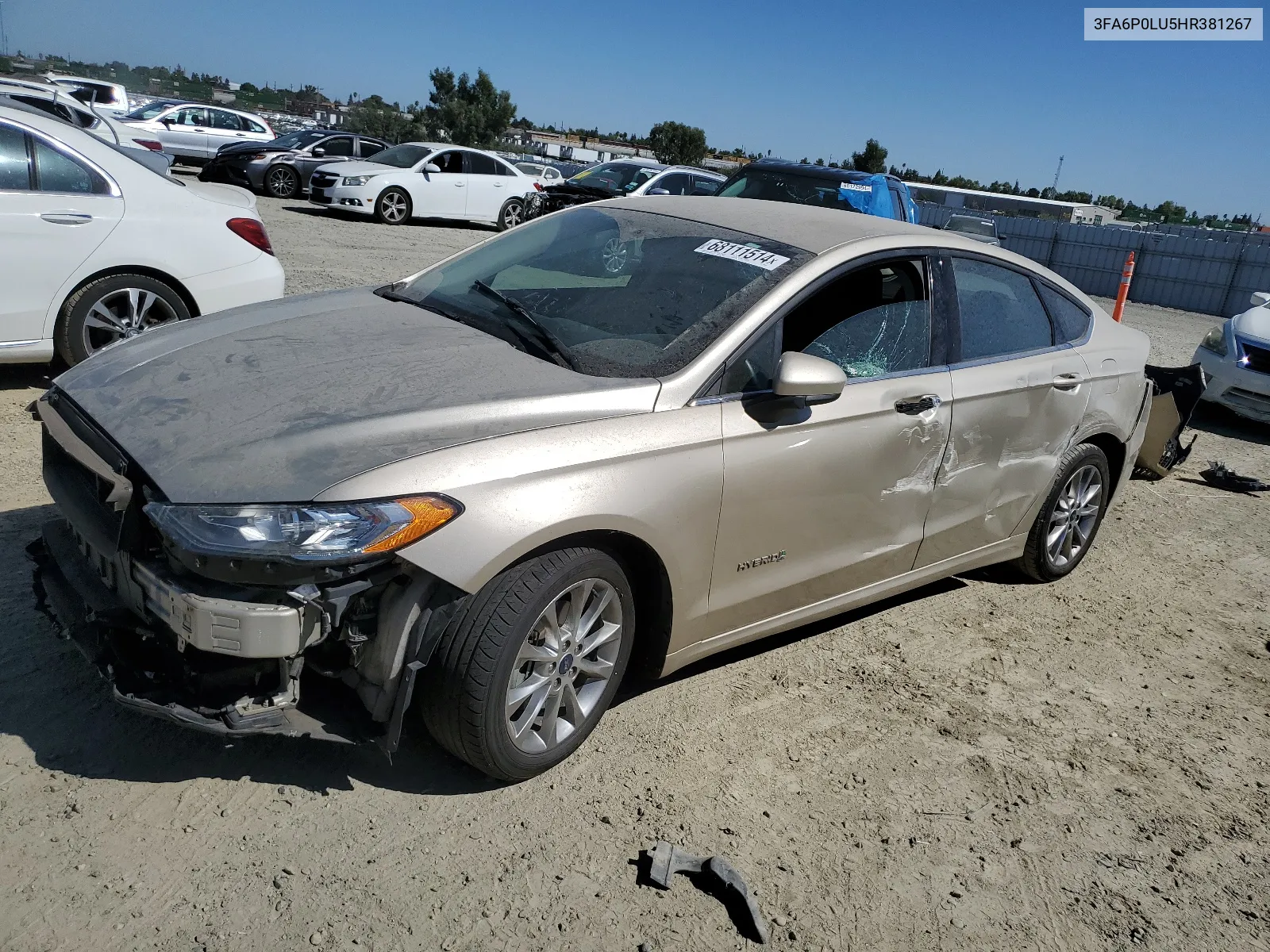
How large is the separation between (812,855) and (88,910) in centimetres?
196

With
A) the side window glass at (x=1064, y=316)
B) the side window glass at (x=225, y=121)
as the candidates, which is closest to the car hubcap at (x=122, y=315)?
the side window glass at (x=1064, y=316)

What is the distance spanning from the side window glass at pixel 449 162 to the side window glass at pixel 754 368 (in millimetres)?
17239

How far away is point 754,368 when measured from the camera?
3.43 metres

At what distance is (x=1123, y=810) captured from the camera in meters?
3.43

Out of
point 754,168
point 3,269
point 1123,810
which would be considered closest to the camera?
point 1123,810

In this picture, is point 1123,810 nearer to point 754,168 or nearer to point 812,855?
point 812,855

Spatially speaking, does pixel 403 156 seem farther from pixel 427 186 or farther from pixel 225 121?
pixel 225 121

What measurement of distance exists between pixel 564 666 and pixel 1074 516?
3216 millimetres

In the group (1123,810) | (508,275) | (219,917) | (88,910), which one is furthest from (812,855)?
(508,275)

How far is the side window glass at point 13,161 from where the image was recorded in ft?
18.8

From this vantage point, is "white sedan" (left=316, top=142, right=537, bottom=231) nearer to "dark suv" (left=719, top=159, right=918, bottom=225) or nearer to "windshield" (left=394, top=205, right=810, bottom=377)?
"dark suv" (left=719, top=159, right=918, bottom=225)

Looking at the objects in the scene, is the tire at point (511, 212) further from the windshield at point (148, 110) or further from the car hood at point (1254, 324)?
the car hood at point (1254, 324)

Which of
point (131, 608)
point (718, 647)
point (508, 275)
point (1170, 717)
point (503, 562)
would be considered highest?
point (508, 275)

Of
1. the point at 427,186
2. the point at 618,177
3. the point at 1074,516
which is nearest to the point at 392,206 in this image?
the point at 427,186
